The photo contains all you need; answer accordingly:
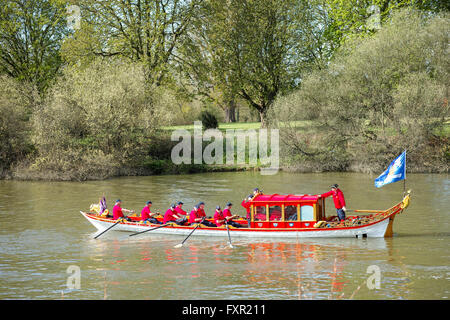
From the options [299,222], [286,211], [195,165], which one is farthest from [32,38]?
[299,222]

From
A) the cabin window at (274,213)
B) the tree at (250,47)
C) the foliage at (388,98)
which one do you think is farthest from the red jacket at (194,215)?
the tree at (250,47)

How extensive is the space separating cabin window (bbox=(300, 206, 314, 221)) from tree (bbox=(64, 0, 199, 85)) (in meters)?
30.5

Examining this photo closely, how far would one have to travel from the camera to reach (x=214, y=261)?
19.9 meters

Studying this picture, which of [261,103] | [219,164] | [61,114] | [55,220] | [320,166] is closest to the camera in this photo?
[55,220]

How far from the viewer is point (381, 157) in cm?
4416

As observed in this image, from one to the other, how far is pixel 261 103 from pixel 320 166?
12992 millimetres

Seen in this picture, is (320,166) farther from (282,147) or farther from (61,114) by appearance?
(61,114)

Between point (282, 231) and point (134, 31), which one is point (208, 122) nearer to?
point (134, 31)

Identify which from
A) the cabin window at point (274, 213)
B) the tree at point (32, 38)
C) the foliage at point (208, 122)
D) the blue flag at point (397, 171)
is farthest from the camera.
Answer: the foliage at point (208, 122)

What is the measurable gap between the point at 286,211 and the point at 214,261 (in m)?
4.93

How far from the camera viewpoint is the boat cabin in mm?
23219

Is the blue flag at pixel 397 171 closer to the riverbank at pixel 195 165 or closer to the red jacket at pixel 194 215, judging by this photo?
the red jacket at pixel 194 215

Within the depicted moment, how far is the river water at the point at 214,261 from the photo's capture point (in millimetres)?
16266

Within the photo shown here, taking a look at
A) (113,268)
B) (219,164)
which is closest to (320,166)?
(219,164)
